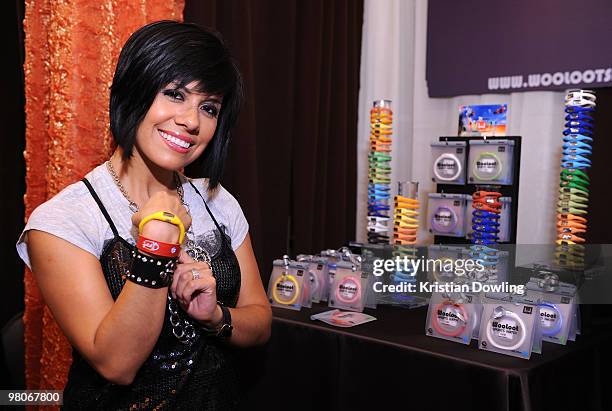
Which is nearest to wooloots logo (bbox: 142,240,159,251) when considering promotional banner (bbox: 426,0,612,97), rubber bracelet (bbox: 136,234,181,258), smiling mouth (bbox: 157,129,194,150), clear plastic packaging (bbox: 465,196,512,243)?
rubber bracelet (bbox: 136,234,181,258)

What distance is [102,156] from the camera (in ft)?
5.95

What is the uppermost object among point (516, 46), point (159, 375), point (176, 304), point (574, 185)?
point (516, 46)

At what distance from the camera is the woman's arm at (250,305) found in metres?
1.32

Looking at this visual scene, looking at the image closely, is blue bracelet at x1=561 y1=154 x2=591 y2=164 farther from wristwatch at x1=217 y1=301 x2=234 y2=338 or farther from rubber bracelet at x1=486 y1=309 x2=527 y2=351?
wristwatch at x1=217 y1=301 x2=234 y2=338

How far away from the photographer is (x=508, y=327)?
147cm

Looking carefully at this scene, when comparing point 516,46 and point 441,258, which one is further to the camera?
point 516,46

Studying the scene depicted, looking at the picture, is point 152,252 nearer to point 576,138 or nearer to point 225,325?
point 225,325

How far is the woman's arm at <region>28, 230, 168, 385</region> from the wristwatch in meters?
0.19

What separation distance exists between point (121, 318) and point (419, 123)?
2.59 m

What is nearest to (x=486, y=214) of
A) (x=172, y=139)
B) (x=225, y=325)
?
(x=225, y=325)

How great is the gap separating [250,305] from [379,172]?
3.02 ft

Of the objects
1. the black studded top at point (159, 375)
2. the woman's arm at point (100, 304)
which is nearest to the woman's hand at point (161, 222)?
the woman's arm at point (100, 304)

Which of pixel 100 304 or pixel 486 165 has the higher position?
pixel 486 165

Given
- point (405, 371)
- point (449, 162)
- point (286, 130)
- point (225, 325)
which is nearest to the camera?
point (225, 325)
